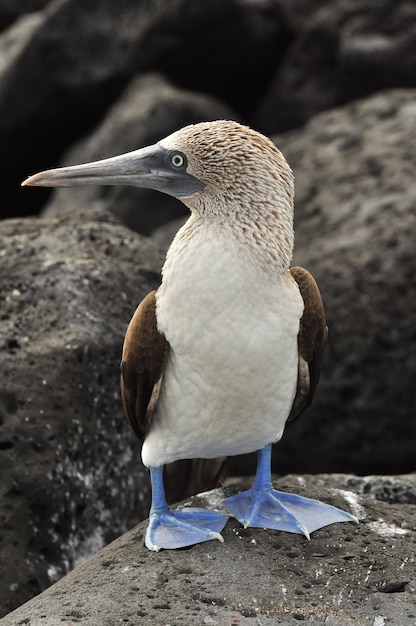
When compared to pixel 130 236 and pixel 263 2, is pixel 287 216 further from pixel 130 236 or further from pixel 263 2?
pixel 263 2

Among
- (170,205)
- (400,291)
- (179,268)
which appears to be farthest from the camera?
(170,205)

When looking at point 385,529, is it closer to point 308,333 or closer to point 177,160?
point 308,333

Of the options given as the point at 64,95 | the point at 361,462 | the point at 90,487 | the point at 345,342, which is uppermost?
the point at 64,95

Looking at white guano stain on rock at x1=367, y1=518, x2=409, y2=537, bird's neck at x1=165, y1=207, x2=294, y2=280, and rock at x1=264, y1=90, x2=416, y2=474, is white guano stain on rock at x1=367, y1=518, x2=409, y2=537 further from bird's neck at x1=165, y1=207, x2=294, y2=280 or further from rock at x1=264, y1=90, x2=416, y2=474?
rock at x1=264, y1=90, x2=416, y2=474

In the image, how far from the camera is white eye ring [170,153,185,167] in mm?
3850

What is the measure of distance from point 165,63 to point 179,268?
20.6 ft

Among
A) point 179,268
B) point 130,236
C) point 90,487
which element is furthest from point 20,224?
point 179,268

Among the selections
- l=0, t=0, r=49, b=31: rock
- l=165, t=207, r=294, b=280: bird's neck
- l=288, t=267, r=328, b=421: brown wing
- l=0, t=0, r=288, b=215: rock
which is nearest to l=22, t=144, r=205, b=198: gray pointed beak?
l=165, t=207, r=294, b=280: bird's neck

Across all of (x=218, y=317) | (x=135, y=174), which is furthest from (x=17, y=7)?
(x=218, y=317)

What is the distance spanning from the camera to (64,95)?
9289mm

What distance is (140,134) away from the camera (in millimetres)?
8766

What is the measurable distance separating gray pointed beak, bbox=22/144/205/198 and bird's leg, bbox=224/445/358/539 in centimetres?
122

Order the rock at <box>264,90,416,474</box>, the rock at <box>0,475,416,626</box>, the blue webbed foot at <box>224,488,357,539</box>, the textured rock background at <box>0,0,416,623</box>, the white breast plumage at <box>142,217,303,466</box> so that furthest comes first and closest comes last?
1. the rock at <box>264,90,416,474</box>
2. the textured rock background at <box>0,0,416,623</box>
3. the blue webbed foot at <box>224,488,357,539</box>
4. the white breast plumage at <box>142,217,303,466</box>
5. the rock at <box>0,475,416,626</box>

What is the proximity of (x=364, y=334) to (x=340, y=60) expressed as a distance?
154 inches
